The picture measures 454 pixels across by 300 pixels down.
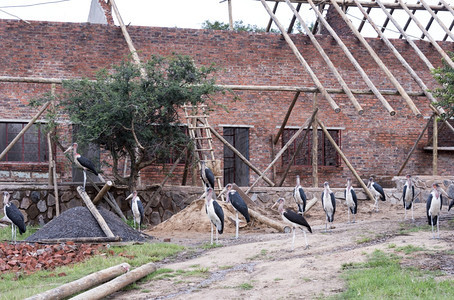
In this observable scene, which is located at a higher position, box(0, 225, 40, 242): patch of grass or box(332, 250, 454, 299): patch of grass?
box(332, 250, 454, 299): patch of grass

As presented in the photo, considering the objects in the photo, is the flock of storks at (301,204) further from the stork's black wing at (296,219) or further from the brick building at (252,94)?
the brick building at (252,94)

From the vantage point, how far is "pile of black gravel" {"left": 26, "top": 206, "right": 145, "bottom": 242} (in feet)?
41.4

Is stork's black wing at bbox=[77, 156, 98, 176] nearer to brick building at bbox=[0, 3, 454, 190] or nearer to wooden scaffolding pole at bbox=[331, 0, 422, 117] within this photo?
brick building at bbox=[0, 3, 454, 190]

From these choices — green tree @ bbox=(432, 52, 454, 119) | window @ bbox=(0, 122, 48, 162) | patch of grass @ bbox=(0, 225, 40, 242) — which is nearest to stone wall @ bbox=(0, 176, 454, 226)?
patch of grass @ bbox=(0, 225, 40, 242)

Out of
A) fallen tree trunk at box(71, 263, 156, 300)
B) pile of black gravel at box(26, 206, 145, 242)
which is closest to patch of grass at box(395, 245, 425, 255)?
fallen tree trunk at box(71, 263, 156, 300)

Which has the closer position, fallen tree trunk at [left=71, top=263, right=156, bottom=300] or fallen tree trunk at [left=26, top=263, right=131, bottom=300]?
fallen tree trunk at [left=26, top=263, right=131, bottom=300]

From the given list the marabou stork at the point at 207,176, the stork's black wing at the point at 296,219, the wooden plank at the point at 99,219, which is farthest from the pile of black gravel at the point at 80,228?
the stork's black wing at the point at 296,219

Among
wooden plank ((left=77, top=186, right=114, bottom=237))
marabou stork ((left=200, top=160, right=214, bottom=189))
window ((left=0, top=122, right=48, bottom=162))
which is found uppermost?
window ((left=0, top=122, right=48, bottom=162))

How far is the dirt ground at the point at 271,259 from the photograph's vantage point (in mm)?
8172

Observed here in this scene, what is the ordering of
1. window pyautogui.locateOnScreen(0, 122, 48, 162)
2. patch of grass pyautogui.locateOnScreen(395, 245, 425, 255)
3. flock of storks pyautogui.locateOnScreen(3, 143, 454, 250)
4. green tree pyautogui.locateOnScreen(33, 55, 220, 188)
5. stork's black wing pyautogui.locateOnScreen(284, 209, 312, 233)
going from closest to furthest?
patch of grass pyautogui.locateOnScreen(395, 245, 425, 255) → stork's black wing pyautogui.locateOnScreen(284, 209, 312, 233) → flock of storks pyautogui.locateOnScreen(3, 143, 454, 250) → green tree pyautogui.locateOnScreen(33, 55, 220, 188) → window pyautogui.locateOnScreen(0, 122, 48, 162)

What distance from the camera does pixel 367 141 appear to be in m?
21.7

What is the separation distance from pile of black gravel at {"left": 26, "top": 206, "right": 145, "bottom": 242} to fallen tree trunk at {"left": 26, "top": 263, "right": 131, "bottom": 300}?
3814 millimetres

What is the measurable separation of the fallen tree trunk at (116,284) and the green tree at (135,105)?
6.17m

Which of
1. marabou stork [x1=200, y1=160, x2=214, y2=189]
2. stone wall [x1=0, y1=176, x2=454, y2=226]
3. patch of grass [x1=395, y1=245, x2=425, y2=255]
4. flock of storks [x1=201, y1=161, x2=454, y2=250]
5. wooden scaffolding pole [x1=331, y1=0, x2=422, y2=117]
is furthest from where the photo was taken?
wooden scaffolding pole [x1=331, y1=0, x2=422, y2=117]
